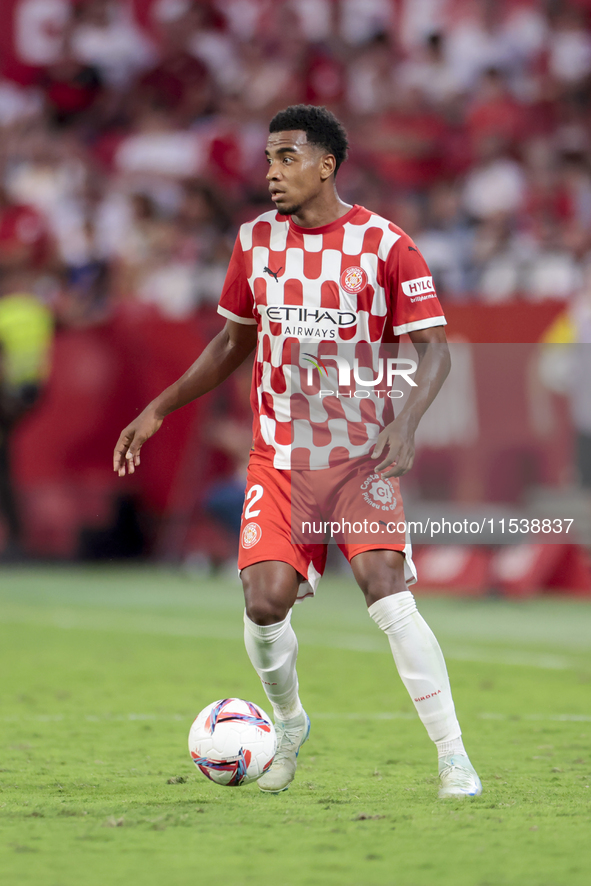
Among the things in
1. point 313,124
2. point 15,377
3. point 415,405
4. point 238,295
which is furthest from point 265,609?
point 15,377

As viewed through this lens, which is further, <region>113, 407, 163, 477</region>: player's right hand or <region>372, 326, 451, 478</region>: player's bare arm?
<region>113, 407, 163, 477</region>: player's right hand

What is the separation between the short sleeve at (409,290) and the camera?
461cm

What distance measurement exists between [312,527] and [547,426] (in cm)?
698

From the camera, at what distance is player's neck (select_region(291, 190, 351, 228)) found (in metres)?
4.77

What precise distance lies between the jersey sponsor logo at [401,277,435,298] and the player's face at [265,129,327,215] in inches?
18.3

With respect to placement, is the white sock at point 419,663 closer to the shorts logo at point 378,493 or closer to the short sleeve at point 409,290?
the shorts logo at point 378,493

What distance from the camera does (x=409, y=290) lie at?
15.1 ft

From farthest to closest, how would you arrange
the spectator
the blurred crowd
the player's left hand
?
the blurred crowd
the spectator
the player's left hand

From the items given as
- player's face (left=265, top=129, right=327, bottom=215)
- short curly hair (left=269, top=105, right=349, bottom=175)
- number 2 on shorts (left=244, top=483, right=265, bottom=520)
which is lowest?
number 2 on shorts (left=244, top=483, right=265, bottom=520)

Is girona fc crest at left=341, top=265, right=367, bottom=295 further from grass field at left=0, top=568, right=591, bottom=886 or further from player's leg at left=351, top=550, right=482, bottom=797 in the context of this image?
grass field at left=0, top=568, right=591, bottom=886

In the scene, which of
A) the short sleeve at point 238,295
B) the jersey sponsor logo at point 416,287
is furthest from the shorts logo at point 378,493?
the short sleeve at point 238,295

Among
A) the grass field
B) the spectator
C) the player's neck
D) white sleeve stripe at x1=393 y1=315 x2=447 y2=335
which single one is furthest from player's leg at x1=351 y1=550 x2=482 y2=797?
the spectator

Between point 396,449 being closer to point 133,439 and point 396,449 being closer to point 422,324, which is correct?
point 422,324

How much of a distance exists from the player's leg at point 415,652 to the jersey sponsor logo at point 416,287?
2.86 ft
